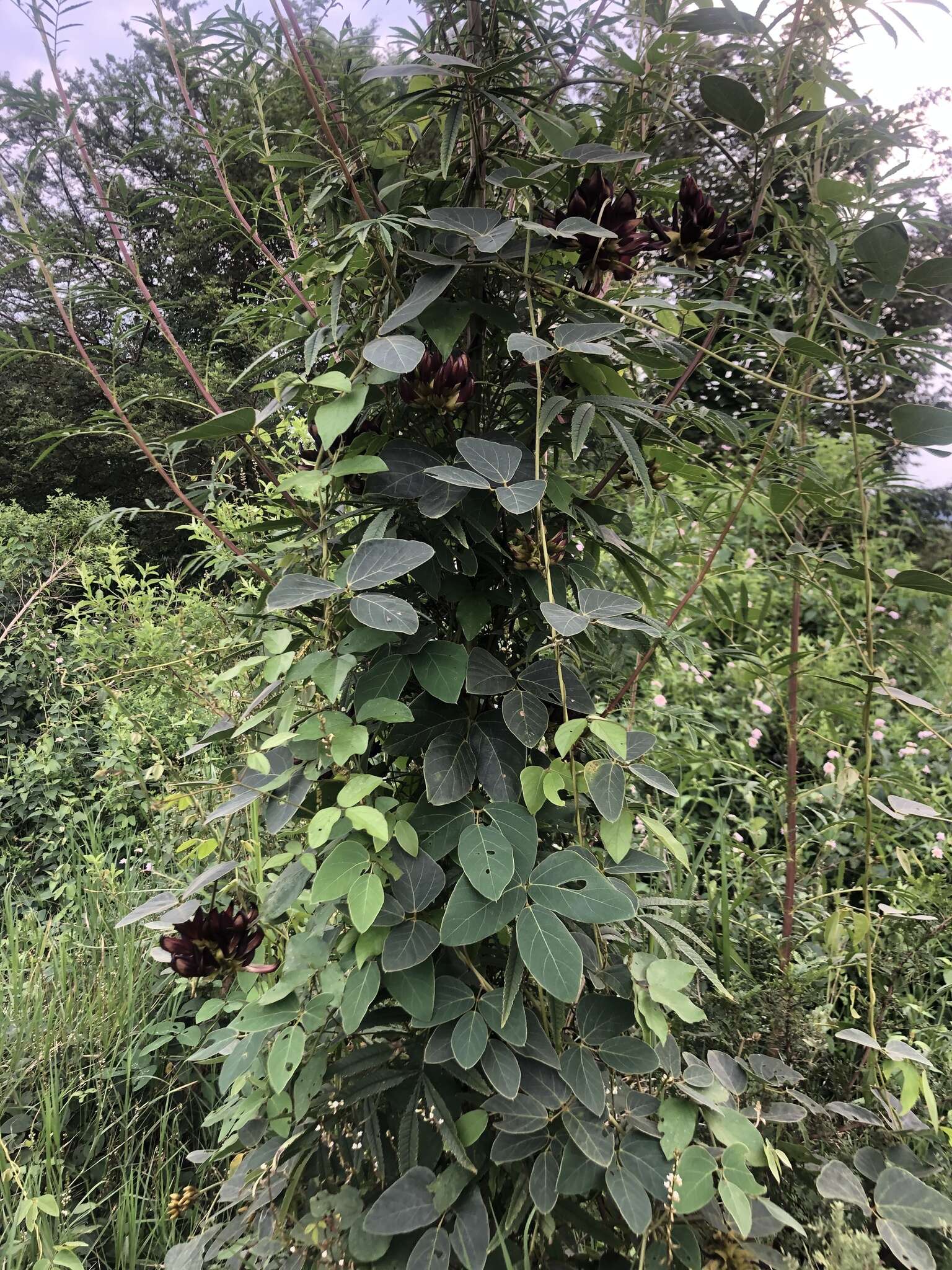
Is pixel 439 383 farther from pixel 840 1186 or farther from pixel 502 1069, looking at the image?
pixel 840 1186

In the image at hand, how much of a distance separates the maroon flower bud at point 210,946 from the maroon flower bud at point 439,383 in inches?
24.3

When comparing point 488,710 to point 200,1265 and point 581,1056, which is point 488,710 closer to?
point 581,1056

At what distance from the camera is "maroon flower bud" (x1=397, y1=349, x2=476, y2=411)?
0.71 meters

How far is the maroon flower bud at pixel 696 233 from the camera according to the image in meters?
0.76

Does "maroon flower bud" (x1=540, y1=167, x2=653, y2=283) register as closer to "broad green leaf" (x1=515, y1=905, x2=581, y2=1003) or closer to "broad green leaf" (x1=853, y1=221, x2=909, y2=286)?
"broad green leaf" (x1=853, y1=221, x2=909, y2=286)

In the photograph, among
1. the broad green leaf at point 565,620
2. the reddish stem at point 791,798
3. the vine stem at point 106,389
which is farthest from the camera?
the reddish stem at point 791,798

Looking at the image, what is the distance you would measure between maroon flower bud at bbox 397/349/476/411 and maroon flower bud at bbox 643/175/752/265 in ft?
0.90

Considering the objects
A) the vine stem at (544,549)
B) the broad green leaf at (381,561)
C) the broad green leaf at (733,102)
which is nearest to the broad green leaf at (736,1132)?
the vine stem at (544,549)

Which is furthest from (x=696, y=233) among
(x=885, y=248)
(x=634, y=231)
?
(x=885, y=248)

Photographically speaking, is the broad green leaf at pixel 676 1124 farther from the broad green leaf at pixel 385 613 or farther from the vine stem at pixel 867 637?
the broad green leaf at pixel 385 613

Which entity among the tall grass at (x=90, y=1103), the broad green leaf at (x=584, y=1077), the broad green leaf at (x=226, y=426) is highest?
the broad green leaf at (x=226, y=426)

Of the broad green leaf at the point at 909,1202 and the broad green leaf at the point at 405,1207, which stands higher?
the broad green leaf at the point at 405,1207

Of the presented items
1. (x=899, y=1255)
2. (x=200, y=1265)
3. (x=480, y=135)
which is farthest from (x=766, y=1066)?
(x=480, y=135)

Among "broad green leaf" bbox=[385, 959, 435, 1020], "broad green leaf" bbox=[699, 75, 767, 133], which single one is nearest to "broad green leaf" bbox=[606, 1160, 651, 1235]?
"broad green leaf" bbox=[385, 959, 435, 1020]
